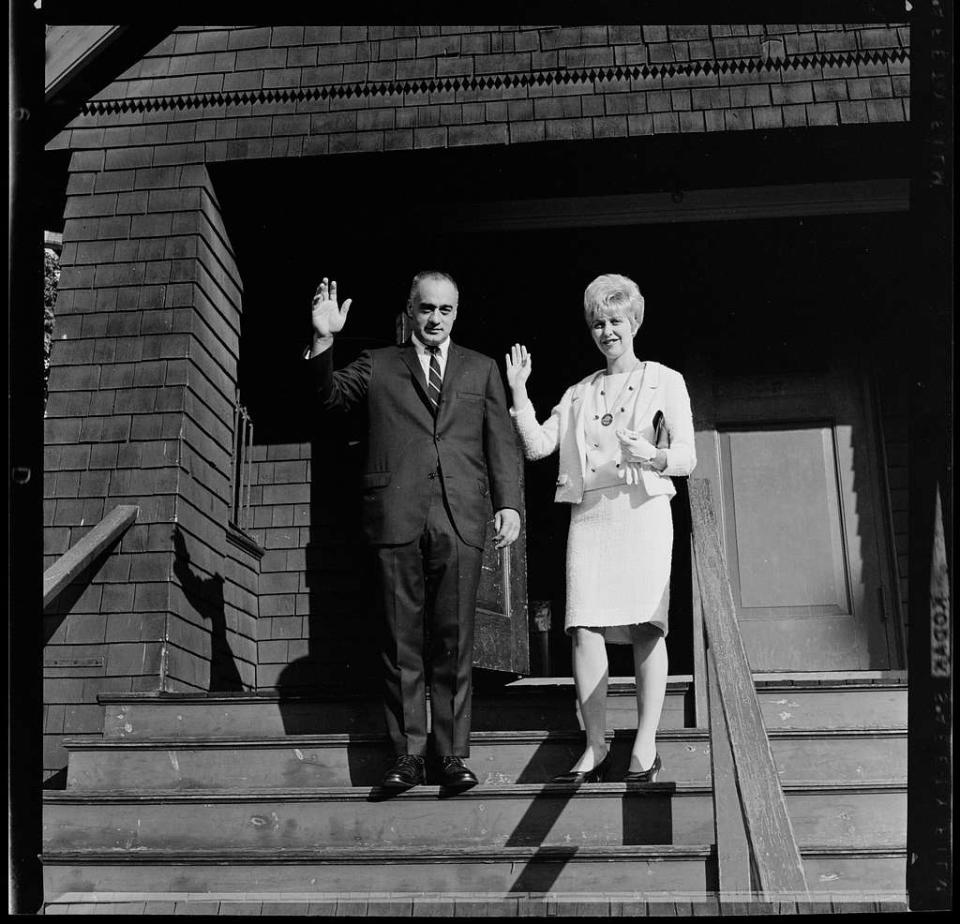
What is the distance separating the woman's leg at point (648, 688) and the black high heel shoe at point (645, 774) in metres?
0.01

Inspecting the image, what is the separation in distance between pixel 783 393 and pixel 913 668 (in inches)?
189

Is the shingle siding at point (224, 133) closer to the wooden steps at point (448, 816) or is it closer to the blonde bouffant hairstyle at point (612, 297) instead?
the wooden steps at point (448, 816)

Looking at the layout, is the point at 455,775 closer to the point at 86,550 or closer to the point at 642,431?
the point at 642,431

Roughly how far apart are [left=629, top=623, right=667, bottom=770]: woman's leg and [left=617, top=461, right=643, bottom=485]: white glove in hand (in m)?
0.46

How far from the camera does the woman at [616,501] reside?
173 inches

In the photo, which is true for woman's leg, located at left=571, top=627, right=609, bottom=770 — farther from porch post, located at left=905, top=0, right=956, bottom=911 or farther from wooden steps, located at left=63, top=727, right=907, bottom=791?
porch post, located at left=905, top=0, right=956, bottom=911

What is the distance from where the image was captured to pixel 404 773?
430 centimetres

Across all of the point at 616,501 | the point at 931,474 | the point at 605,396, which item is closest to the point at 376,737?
the point at 616,501

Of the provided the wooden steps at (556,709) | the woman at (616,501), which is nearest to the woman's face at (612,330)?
the woman at (616,501)

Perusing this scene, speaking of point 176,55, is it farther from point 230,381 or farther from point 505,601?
point 505,601

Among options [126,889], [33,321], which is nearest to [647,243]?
[126,889]

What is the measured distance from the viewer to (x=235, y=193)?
7051 millimetres

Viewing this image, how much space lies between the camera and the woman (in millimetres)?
4402

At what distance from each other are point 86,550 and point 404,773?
2069 mm
